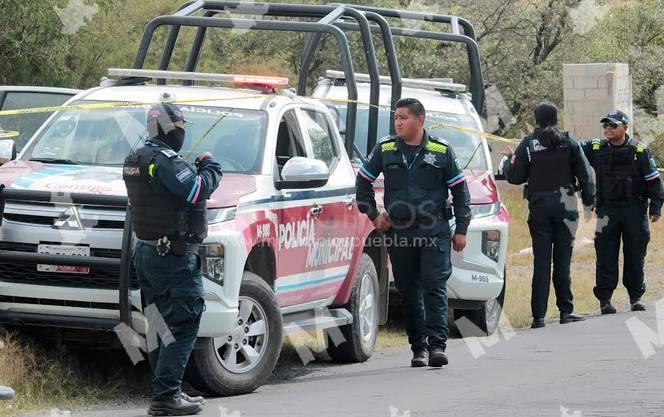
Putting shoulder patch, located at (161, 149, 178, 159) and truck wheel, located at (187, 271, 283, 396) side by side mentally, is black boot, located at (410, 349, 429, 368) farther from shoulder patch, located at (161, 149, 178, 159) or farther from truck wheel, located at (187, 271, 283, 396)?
shoulder patch, located at (161, 149, 178, 159)

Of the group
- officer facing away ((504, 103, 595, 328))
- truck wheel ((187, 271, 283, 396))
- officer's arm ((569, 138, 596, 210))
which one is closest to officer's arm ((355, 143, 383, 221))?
truck wheel ((187, 271, 283, 396))

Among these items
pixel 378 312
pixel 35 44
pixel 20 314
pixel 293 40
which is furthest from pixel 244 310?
pixel 293 40

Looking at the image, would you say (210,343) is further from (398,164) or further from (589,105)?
(589,105)

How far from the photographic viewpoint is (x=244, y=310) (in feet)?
28.3

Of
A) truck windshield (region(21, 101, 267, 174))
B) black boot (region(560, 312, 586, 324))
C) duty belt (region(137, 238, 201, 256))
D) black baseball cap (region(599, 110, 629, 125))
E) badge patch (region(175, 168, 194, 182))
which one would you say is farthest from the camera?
black baseball cap (region(599, 110, 629, 125))

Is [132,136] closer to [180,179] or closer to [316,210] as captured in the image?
[316,210]

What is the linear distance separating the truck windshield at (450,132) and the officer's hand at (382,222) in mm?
3126

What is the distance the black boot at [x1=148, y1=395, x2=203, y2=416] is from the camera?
25.3 ft

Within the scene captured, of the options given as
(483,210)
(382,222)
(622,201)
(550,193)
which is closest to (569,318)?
(550,193)

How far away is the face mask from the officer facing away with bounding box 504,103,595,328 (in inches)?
218

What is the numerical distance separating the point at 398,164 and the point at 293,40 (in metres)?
21.9

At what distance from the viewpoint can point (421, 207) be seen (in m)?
9.77

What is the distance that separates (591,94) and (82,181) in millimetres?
17759

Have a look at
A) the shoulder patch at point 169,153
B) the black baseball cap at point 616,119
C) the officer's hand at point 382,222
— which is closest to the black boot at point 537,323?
the black baseball cap at point 616,119
